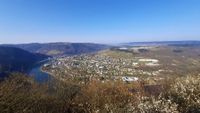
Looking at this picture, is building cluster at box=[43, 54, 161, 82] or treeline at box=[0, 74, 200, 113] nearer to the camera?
treeline at box=[0, 74, 200, 113]

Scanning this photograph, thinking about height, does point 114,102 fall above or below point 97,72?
above

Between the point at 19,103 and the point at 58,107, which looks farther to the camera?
the point at 58,107

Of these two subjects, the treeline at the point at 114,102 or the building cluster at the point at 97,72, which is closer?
the treeline at the point at 114,102

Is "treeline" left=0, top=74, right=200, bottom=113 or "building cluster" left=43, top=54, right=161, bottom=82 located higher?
"treeline" left=0, top=74, right=200, bottom=113

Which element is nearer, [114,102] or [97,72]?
Result: [114,102]

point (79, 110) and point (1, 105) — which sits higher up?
point (1, 105)

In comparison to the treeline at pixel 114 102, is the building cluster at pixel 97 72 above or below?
below

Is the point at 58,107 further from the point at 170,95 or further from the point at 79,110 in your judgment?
the point at 170,95

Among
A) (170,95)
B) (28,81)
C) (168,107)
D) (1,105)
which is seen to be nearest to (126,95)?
(170,95)

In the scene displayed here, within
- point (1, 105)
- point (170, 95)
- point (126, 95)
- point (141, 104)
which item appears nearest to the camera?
point (141, 104)

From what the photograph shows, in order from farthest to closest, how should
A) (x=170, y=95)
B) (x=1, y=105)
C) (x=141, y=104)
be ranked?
1. (x=170, y=95)
2. (x=1, y=105)
3. (x=141, y=104)
